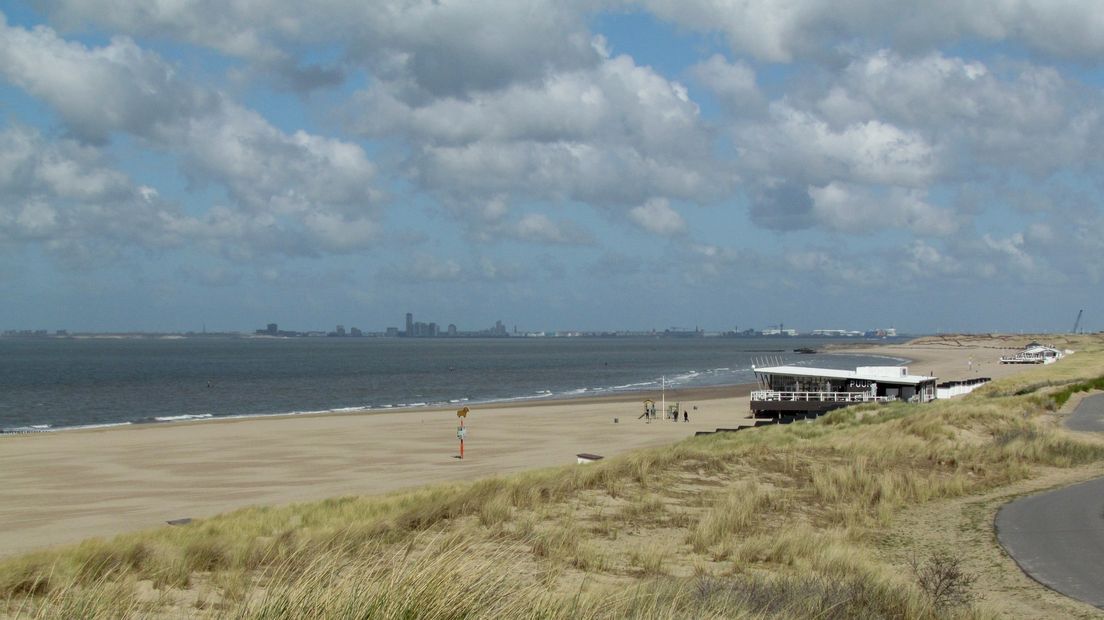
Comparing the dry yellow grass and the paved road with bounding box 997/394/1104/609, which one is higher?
the dry yellow grass

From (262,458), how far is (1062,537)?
28.1m

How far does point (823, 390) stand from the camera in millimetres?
46344

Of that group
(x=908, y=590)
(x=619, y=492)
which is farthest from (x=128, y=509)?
(x=908, y=590)

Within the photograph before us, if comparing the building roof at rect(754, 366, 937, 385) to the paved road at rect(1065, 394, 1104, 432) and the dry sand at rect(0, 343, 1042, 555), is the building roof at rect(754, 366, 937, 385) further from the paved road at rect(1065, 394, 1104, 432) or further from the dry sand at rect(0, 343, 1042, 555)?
the paved road at rect(1065, 394, 1104, 432)

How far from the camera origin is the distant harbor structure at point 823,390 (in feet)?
148

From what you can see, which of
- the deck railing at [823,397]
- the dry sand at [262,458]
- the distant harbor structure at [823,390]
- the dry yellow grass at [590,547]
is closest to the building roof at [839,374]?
the distant harbor structure at [823,390]

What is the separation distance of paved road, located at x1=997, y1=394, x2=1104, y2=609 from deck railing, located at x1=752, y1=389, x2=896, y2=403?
2562 centimetres

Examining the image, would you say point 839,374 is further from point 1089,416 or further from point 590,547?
point 590,547

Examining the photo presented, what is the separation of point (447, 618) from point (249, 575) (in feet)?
16.4

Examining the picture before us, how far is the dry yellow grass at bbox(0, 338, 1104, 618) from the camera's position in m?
6.77

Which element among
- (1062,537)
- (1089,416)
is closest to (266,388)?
(1089,416)

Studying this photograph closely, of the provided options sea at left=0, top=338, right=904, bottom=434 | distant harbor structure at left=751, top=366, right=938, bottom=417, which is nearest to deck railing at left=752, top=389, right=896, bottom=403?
distant harbor structure at left=751, top=366, right=938, bottom=417

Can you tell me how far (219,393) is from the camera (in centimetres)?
7706

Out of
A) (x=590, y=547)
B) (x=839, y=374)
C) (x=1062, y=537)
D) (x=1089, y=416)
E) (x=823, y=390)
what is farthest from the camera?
(x=839, y=374)
